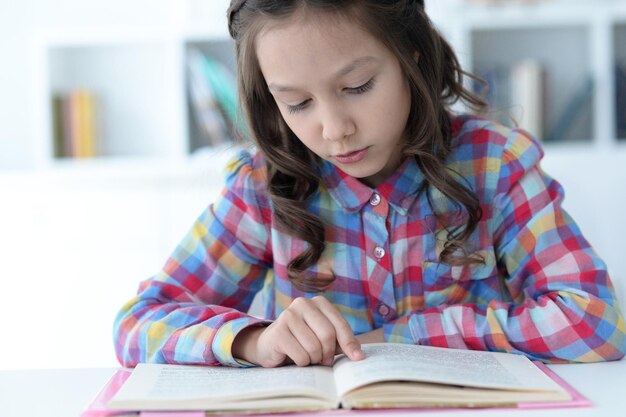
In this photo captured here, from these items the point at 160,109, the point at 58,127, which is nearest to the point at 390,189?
the point at 58,127

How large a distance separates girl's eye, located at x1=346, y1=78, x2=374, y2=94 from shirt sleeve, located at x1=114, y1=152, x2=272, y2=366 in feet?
0.84

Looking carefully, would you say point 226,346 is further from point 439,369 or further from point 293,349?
point 439,369

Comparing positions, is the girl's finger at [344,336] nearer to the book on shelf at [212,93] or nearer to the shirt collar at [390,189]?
the shirt collar at [390,189]

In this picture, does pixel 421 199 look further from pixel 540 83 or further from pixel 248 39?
pixel 540 83

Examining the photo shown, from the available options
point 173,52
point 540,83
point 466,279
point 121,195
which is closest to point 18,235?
point 121,195

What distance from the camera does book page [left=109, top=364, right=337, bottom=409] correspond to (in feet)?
2.66

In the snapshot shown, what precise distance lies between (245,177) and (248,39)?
0.22 meters

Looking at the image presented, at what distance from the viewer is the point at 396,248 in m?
1.26

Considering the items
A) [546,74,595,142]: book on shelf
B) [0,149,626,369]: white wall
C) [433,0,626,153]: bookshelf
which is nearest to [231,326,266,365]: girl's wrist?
[0,149,626,369]: white wall

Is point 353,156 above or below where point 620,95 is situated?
below

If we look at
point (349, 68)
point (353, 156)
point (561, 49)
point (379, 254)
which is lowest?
point (379, 254)

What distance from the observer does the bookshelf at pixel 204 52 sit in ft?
9.59

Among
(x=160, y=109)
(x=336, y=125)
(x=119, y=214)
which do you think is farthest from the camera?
(x=160, y=109)

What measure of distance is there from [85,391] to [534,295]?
0.60 m
